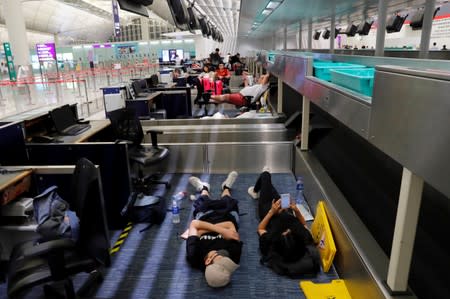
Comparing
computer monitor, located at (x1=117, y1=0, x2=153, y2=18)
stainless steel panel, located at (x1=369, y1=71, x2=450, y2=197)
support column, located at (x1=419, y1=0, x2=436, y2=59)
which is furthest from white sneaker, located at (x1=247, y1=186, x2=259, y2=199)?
stainless steel panel, located at (x1=369, y1=71, x2=450, y2=197)

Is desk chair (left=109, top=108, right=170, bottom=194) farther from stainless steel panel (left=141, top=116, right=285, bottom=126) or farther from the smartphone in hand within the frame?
the smartphone in hand

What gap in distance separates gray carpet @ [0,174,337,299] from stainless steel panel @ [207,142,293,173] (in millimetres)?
1385

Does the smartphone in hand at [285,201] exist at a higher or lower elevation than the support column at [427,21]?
lower

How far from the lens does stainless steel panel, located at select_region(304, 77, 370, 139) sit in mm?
1701

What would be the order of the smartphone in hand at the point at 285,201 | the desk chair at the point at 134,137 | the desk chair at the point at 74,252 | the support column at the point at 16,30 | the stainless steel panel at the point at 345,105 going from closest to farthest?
1. the stainless steel panel at the point at 345,105
2. the desk chair at the point at 74,252
3. the smartphone in hand at the point at 285,201
4. the desk chair at the point at 134,137
5. the support column at the point at 16,30

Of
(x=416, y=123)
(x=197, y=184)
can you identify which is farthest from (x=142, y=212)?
(x=416, y=123)

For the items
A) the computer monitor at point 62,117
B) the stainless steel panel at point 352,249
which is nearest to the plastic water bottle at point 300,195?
the stainless steel panel at point 352,249

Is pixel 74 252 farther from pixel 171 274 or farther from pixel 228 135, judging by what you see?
pixel 228 135

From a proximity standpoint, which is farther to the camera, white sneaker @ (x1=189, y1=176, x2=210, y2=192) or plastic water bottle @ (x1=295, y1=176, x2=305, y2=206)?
white sneaker @ (x1=189, y1=176, x2=210, y2=192)

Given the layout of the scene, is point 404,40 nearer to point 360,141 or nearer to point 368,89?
point 360,141

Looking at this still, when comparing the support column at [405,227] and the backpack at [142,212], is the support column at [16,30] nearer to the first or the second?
the backpack at [142,212]

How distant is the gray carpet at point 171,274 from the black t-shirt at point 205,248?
10 centimetres

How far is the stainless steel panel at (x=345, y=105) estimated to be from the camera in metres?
1.70

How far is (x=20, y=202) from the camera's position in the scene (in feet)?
9.18
